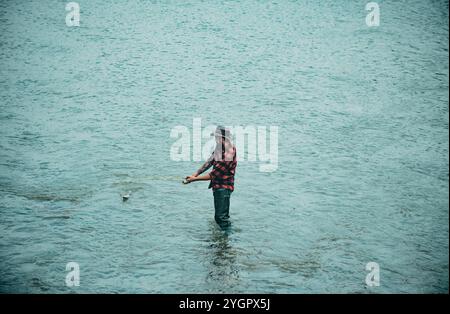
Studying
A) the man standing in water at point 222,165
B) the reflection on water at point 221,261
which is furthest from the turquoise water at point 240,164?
the man standing in water at point 222,165

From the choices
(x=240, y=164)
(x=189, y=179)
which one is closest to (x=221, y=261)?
(x=189, y=179)

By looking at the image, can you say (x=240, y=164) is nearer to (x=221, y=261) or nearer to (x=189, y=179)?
(x=189, y=179)

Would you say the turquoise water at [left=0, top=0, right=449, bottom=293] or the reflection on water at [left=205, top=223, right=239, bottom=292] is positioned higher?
the turquoise water at [left=0, top=0, right=449, bottom=293]

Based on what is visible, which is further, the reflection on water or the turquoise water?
the turquoise water

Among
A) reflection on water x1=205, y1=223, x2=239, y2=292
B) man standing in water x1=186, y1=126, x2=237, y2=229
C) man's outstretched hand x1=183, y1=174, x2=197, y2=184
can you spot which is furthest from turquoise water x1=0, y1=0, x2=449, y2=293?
man's outstretched hand x1=183, y1=174, x2=197, y2=184

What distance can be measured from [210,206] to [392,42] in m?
13.0

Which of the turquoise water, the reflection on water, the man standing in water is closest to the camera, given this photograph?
the reflection on water

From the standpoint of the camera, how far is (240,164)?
1223 cm

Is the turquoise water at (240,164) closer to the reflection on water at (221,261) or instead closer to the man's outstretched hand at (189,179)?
the reflection on water at (221,261)

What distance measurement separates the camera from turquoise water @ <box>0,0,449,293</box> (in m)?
8.54

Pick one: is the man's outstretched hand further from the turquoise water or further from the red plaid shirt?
the turquoise water

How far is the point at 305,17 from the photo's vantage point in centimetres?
2353

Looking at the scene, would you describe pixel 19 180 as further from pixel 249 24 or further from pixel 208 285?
pixel 249 24
